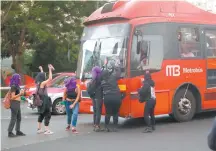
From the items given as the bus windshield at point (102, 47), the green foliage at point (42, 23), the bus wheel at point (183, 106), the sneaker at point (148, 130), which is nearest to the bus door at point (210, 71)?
the bus wheel at point (183, 106)

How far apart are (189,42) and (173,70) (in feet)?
3.70

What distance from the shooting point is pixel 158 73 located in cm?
1200

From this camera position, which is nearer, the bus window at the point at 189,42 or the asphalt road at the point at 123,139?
the asphalt road at the point at 123,139

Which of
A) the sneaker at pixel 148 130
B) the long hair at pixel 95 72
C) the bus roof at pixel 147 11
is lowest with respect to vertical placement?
the sneaker at pixel 148 130

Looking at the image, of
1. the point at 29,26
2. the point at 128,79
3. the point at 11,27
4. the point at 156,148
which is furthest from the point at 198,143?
the point at 11,27

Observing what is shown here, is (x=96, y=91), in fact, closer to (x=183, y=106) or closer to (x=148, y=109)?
(x=148, y=109)

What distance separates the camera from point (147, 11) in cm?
1223

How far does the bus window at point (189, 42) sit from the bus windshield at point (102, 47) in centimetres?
189

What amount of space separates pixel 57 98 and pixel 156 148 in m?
7.81

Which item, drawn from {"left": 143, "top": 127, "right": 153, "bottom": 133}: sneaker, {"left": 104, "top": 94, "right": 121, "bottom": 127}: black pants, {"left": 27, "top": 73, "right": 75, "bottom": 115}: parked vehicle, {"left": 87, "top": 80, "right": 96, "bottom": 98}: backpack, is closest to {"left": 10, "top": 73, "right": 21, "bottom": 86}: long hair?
Result: {"left": 87, "top": 80, "right": 96, "bottom": 98}: backpack

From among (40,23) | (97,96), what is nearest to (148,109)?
(97,96)

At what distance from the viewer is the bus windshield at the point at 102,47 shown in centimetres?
1170

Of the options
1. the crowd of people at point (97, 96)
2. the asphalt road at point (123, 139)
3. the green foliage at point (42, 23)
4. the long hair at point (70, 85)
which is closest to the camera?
the asphalt road at point (123, 139)

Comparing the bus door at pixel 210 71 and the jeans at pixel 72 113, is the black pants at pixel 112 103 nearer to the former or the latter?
the jeans at pixel 72 113
